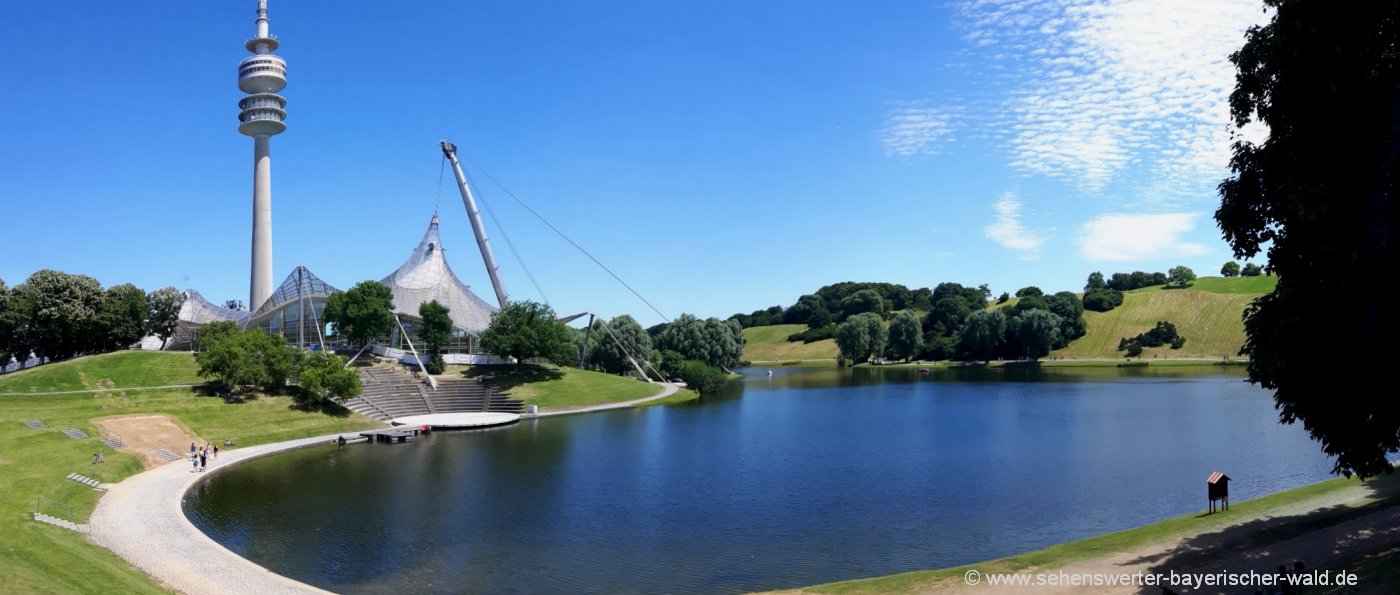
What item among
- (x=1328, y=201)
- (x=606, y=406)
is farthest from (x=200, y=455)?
(x=1328, y=201)

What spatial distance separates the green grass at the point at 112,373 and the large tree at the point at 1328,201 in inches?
2668

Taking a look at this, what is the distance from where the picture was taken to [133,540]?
26031mm

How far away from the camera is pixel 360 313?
7838 cm

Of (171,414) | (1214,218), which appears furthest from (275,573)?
(171,414)

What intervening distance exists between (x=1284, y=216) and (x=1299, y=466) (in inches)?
953

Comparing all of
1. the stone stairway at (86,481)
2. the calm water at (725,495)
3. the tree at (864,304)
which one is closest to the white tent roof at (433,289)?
the calm water at (725,495)

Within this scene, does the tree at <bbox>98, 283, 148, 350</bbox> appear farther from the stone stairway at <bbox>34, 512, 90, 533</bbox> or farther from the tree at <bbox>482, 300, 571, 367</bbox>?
the stone stairway at <bbox>34, 512, 90, 533</bbox>

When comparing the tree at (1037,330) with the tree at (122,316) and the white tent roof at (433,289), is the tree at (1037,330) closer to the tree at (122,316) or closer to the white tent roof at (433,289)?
the white tent roof at (433,289)

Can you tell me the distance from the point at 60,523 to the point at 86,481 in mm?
8677

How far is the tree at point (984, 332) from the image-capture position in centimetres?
13375

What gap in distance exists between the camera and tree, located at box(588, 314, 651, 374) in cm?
9688

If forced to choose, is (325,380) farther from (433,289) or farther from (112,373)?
(433,289)

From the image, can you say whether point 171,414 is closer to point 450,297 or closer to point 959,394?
point 450,297

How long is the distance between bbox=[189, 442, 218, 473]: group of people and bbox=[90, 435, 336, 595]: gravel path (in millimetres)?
2187
